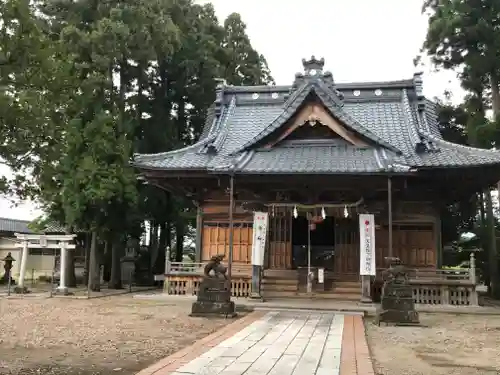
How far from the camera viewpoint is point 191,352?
309 inches

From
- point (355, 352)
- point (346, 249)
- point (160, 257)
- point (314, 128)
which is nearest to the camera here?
point (355, 352)

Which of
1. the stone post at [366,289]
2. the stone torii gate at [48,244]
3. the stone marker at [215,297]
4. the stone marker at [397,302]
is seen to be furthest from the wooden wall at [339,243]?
the stone torii gate at [48,244]

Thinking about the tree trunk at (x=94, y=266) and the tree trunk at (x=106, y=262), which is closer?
the tree trunk at (x=94, y=266)

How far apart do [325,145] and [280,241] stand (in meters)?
4.05

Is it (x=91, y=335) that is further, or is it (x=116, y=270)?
(x=116, y=270)

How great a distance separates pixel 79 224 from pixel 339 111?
1181cm

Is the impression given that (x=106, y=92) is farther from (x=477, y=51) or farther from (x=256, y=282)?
(x=477, y=51)

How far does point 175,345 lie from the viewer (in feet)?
29.2

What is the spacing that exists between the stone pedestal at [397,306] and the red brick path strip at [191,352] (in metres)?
3.48

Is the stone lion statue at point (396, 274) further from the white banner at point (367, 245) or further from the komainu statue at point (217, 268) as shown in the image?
the komainu statue at point (217, 268)

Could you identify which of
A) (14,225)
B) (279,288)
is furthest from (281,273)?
(14,225)

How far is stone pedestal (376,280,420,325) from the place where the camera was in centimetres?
1222

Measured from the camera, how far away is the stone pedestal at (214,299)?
42.8 feet

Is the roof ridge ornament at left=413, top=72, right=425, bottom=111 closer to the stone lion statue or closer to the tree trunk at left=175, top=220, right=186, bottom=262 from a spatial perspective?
the stone lion statue
